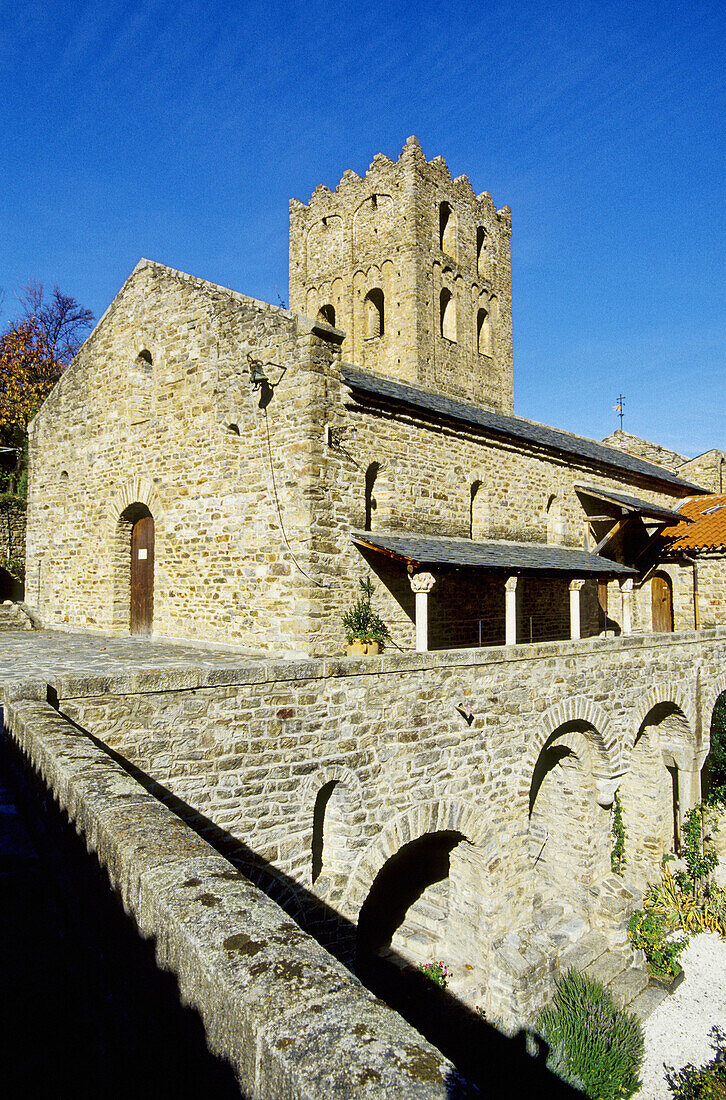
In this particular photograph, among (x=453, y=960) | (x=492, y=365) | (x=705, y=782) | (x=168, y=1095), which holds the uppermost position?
(x=492, y=365)

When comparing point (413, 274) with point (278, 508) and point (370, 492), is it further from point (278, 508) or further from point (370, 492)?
point (278, 508)

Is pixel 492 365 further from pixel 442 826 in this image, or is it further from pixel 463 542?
pixel 442 826

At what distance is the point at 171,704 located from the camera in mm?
6367

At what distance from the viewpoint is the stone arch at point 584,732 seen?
999 centimetres

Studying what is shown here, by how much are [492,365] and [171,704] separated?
2409cm

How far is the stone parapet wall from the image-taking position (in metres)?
1.54

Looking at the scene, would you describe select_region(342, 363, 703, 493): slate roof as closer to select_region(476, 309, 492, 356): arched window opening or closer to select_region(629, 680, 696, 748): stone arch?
select_region(629, 680, 696, 748): stone arch

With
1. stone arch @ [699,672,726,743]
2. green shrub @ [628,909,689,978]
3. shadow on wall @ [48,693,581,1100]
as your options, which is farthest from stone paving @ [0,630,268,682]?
stone arch @ [699,672,726,743]

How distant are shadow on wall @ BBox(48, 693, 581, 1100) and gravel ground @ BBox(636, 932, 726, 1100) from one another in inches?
64.6

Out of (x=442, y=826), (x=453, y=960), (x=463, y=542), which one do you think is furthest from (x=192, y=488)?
(x=453, y=960)

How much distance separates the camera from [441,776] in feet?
28.7

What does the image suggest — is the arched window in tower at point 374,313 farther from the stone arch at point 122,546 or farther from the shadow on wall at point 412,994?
the shadow on wall at point 412,994

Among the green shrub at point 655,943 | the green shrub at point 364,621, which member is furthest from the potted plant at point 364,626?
the green shrub at point 655,943

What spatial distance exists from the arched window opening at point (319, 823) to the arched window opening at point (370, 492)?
4620 millimetres
